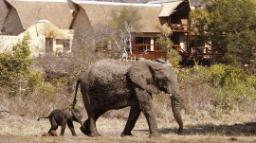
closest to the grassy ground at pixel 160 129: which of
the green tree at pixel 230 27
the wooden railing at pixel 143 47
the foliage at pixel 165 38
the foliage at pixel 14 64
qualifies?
the foliage at pixel 14 64

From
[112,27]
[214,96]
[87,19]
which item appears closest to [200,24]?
[112,27]

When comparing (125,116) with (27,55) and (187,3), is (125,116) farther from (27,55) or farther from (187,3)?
(187,3)

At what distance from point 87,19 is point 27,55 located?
3764 centimetres

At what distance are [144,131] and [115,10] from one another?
157 ft

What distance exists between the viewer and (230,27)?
54.1m

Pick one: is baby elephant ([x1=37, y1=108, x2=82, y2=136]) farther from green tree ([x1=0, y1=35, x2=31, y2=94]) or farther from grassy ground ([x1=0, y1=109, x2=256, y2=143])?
green tree ([x1=0, y1=35, x2=31, y2=94])

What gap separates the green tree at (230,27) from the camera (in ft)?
156

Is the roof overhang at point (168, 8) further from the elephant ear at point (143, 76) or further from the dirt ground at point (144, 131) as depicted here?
the elephant ear at point (143, 76)

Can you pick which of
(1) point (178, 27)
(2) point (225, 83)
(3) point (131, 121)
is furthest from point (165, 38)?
(3) point (131, 121)

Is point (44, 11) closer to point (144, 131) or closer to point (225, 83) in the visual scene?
point (225, 83)

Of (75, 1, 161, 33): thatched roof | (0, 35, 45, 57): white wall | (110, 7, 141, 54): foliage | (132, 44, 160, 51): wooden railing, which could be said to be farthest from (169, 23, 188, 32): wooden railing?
(0, 35, 45, 57): white wall

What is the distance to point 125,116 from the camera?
1118 inches

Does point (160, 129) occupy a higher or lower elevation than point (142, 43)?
lower

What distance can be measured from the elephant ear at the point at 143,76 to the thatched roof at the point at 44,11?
166ft
